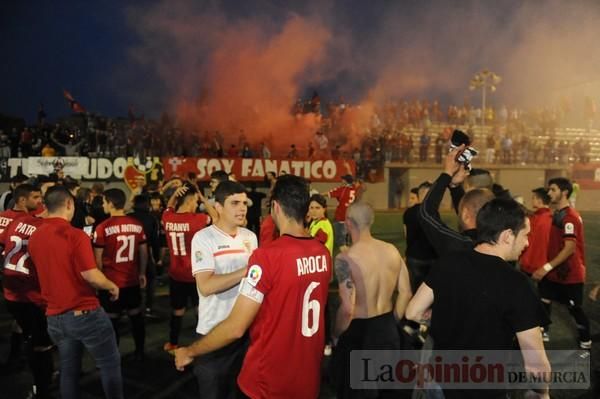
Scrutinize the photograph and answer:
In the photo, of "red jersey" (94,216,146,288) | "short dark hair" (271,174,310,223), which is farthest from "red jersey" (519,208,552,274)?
"red jersey" (94,216,146,288)

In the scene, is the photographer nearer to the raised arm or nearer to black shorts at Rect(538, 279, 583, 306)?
the raised arm

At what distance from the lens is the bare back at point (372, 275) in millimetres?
4211

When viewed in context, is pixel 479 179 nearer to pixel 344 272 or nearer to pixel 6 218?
pixel 344 272

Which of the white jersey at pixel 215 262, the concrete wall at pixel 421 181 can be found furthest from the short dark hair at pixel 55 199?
the concrete wall at pixel 421 181

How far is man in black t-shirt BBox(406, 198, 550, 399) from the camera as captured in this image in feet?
8.59

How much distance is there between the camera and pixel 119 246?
19.2 feet

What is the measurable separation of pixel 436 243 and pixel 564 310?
5.77 meters

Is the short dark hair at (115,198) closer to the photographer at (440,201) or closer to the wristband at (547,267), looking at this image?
the photographer at (440,201)

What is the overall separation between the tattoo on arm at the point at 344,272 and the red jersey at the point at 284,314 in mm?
1162

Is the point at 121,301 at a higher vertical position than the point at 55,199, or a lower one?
lower

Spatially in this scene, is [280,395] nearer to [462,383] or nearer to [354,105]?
[462,383]

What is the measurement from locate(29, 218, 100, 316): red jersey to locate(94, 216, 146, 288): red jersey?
1.55 meters

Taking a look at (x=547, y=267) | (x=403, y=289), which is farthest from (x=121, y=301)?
(x=547, y=267)

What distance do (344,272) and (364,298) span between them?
279 millimetres
